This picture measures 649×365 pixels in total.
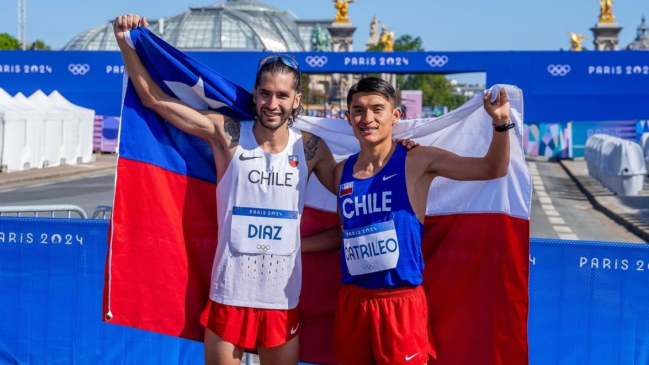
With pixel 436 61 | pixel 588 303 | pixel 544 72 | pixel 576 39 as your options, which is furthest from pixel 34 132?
pixel 576 39

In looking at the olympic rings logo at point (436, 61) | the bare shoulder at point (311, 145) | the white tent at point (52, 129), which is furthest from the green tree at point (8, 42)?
the bare shoulder at point (311, 145)

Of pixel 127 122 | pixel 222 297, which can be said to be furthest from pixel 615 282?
pixel 127 122

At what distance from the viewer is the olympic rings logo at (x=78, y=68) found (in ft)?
171

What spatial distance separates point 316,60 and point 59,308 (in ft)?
150

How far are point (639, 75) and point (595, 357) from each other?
46.8m

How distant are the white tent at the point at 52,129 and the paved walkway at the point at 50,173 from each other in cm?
50

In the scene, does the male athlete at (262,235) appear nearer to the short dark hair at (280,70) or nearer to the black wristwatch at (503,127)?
the short dark hair at (280,70)

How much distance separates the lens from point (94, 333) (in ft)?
21.3

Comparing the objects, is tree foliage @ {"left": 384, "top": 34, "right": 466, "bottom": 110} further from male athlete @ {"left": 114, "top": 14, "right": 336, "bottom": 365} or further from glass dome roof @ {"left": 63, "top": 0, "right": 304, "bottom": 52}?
male athlete @ {"left": 114, "top": 14, "right": 336, "bottom": 365}

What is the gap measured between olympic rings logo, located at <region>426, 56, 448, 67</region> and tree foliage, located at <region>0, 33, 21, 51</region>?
60313 millimetres

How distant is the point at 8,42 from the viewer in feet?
334

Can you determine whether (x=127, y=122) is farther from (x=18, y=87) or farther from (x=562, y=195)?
(x=18, y=87)

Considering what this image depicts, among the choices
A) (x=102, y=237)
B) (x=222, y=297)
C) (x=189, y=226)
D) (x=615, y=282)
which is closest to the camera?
(x=222, y=297)

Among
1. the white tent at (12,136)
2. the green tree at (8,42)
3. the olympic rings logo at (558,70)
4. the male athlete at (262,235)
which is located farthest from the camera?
the green tree at (8,42)
